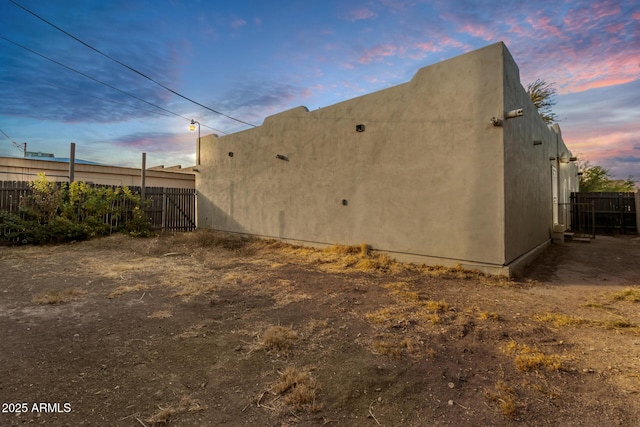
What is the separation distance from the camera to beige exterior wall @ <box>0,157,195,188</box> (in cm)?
1298

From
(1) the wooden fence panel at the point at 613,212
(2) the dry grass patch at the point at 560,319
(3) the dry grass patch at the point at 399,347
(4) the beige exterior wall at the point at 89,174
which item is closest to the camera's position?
(3) the dry grass patch at the point at 399,347

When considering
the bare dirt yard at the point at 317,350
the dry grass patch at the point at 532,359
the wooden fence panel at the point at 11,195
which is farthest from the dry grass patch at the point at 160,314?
the wooden fence panel at the point at 11,195

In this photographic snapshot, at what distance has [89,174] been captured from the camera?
14.5 metres

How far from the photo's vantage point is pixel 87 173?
14469 millimetres

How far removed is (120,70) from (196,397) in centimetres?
1268

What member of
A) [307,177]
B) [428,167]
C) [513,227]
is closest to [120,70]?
[307,177]

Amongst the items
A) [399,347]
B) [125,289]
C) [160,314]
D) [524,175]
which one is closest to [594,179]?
[524,175]

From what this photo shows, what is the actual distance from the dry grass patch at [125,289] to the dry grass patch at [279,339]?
9.26ft

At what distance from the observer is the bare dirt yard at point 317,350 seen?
6.27ft

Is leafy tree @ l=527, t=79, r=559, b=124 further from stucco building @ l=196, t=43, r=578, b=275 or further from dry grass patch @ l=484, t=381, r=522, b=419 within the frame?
dry grass patch @ l=484, t=381, r=522, b=419

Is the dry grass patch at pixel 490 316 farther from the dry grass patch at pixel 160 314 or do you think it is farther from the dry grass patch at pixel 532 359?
the dry grass patch at pixel 160 314

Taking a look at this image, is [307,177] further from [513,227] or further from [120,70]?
[120,70]

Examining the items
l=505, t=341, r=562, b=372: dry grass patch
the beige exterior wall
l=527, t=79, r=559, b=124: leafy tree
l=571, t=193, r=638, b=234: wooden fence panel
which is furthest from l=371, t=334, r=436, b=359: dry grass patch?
l=527, t=79, r=559, b=124: leafy tree

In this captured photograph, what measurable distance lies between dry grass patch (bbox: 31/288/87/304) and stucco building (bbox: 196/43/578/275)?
552 centimetres
